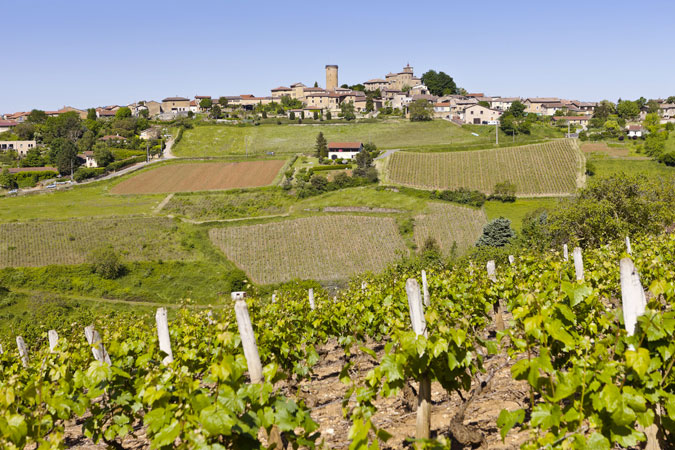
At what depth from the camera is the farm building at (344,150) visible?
73.0 m

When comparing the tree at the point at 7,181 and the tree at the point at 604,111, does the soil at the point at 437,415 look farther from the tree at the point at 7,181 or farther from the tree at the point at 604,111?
the tree at the point at 604,111

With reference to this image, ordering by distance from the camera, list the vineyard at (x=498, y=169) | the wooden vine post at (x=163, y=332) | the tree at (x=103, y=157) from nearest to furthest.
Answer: the wooden vine post at (x=163, y=332), the vineyard at (x=498, y=169), the tree at (x=103, y=157)

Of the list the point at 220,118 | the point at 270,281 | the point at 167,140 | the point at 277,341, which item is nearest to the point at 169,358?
the point at 277,341

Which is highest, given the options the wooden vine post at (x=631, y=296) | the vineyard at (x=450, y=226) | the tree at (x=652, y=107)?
the tree at (x=652, y=107)

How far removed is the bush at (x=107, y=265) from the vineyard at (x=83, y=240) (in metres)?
2.06

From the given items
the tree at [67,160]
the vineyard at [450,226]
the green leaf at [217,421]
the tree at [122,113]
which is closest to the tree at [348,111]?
the tree at [122,113]

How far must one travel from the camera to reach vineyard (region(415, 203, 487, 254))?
42969 mm

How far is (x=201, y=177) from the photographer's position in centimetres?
6712

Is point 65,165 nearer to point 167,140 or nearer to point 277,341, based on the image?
point 167,140

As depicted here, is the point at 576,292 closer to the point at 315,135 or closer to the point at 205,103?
the point at 315,135

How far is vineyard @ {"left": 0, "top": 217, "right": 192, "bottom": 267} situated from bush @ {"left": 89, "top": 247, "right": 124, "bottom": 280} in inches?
81.2

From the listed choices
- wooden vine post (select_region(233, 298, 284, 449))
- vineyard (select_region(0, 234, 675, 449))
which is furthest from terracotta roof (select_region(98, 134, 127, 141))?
wooden vine post (select_region(233, 298, 284, 449))

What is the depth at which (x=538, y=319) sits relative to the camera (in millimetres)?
4918

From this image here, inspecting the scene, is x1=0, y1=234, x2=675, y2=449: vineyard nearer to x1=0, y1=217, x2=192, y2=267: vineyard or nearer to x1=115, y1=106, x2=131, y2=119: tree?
x1=0, y1=217, x2=192, y2=267: vineyard
